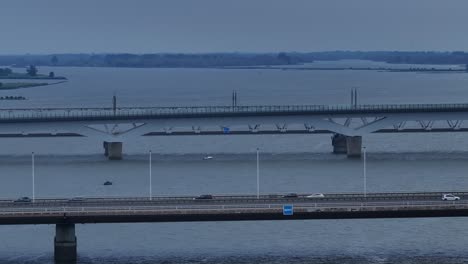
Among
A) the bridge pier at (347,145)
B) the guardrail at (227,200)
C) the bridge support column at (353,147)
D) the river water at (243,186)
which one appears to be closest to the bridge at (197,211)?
the guardrail at (227,200)

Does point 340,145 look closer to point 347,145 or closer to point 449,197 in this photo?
point 347,145

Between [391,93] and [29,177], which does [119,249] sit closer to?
[29,177]

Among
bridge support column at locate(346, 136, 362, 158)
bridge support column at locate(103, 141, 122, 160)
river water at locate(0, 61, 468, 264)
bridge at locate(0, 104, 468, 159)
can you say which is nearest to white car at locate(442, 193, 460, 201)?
river water at locate(0, 61, 468, 264)

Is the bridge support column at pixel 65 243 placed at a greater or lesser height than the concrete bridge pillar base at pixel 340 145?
lesser

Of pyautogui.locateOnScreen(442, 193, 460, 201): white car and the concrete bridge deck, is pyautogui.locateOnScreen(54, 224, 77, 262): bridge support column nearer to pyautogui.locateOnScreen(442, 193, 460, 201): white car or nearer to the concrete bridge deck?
the concrete bridge deck

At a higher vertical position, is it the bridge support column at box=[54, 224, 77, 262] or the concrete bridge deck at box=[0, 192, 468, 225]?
the concrete bridge deck at box=[0, 192, 468, 225]

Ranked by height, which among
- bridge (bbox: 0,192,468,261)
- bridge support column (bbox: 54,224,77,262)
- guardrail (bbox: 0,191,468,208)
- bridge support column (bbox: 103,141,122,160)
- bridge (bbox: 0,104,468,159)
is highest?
bridge (bbox: 0,104,468,159)

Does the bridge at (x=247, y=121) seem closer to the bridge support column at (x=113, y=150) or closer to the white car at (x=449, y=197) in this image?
the bridge support column at (x=113, y=150)

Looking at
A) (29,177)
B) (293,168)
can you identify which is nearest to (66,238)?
(29,177)
